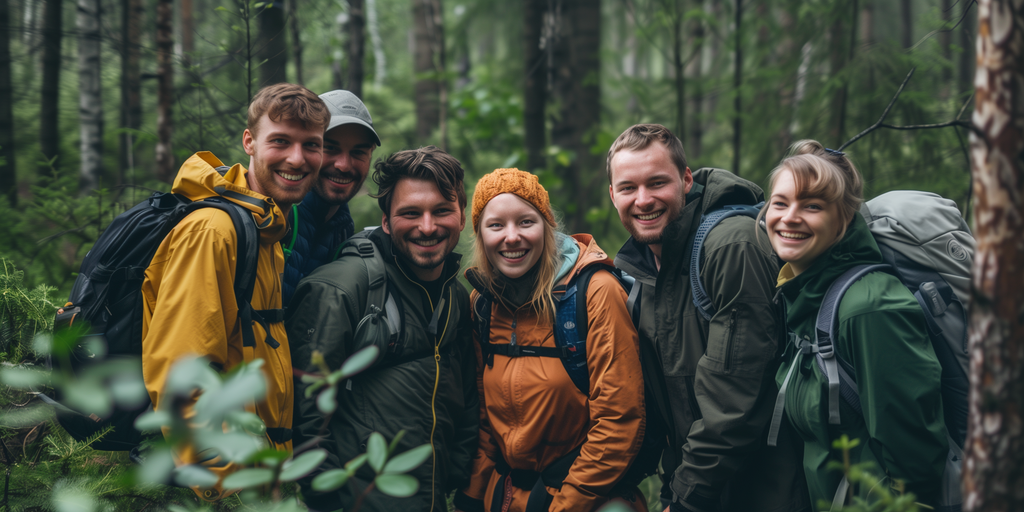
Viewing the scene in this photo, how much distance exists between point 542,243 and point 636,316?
0.65 metres

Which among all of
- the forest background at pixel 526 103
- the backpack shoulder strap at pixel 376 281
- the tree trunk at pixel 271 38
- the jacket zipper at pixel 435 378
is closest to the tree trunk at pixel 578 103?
the forest background at pixel 526 103

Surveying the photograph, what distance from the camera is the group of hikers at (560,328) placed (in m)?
2.29

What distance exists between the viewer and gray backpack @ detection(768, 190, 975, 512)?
2.20 m

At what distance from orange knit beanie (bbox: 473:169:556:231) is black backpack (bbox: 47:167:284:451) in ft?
4.04

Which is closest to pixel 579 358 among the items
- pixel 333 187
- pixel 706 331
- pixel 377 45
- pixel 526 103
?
pixel 706 331

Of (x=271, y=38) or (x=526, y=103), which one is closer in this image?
(x=271, y=38)

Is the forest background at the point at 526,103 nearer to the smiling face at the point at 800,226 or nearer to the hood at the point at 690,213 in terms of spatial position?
the hood at the point at 690,213

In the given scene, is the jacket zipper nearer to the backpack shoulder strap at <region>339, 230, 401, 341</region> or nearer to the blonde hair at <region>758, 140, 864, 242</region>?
the backpack shoulder strap at <region>339, 230, 401, 341</region>

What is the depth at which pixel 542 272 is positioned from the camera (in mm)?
3141

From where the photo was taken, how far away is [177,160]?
20.2ft

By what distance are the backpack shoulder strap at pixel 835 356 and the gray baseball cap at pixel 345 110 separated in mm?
2787

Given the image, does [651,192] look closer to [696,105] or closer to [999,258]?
[999,258]

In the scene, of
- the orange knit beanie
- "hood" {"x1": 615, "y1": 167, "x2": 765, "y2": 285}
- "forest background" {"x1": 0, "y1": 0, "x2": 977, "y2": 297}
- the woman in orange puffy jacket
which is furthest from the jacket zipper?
"forest background" {"x1": 0, "y1": 0, "x2": 977, "y2": 297}

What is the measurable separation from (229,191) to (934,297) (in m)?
2.99
